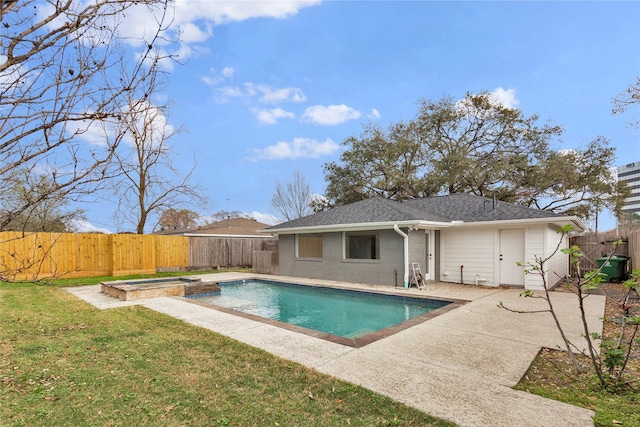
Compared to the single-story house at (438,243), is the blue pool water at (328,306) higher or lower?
lower

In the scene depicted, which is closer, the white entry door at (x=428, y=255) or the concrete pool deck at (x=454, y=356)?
the concrete pool deck at (x=454, y=356)

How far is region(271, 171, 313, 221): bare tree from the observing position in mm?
29344

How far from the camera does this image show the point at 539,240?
10117 millimetres

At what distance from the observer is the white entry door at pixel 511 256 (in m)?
10.6

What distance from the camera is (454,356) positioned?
4.39 meters

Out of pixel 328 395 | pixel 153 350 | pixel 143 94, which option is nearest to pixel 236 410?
pixel 328 395

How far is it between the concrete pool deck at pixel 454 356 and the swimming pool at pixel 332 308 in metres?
0.53

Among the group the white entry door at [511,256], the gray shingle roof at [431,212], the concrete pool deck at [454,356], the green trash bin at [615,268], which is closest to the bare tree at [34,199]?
the concrete pool deck at [454,356]

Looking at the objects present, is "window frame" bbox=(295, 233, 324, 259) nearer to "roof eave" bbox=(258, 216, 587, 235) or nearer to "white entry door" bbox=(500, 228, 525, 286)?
"roof eave" bbox=(258, 216, 587, 235)

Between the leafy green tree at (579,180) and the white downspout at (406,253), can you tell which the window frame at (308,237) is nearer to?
the white downspout at (406,253)

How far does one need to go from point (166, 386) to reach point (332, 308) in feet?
19.0

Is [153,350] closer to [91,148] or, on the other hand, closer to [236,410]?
[236,410]

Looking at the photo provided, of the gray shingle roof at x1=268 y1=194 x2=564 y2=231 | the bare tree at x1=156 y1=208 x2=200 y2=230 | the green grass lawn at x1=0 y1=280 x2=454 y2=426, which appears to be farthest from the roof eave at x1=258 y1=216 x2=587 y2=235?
the bare tree at x1=156 y1=208 x2=200 y2=230

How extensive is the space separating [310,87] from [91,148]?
1528cm
